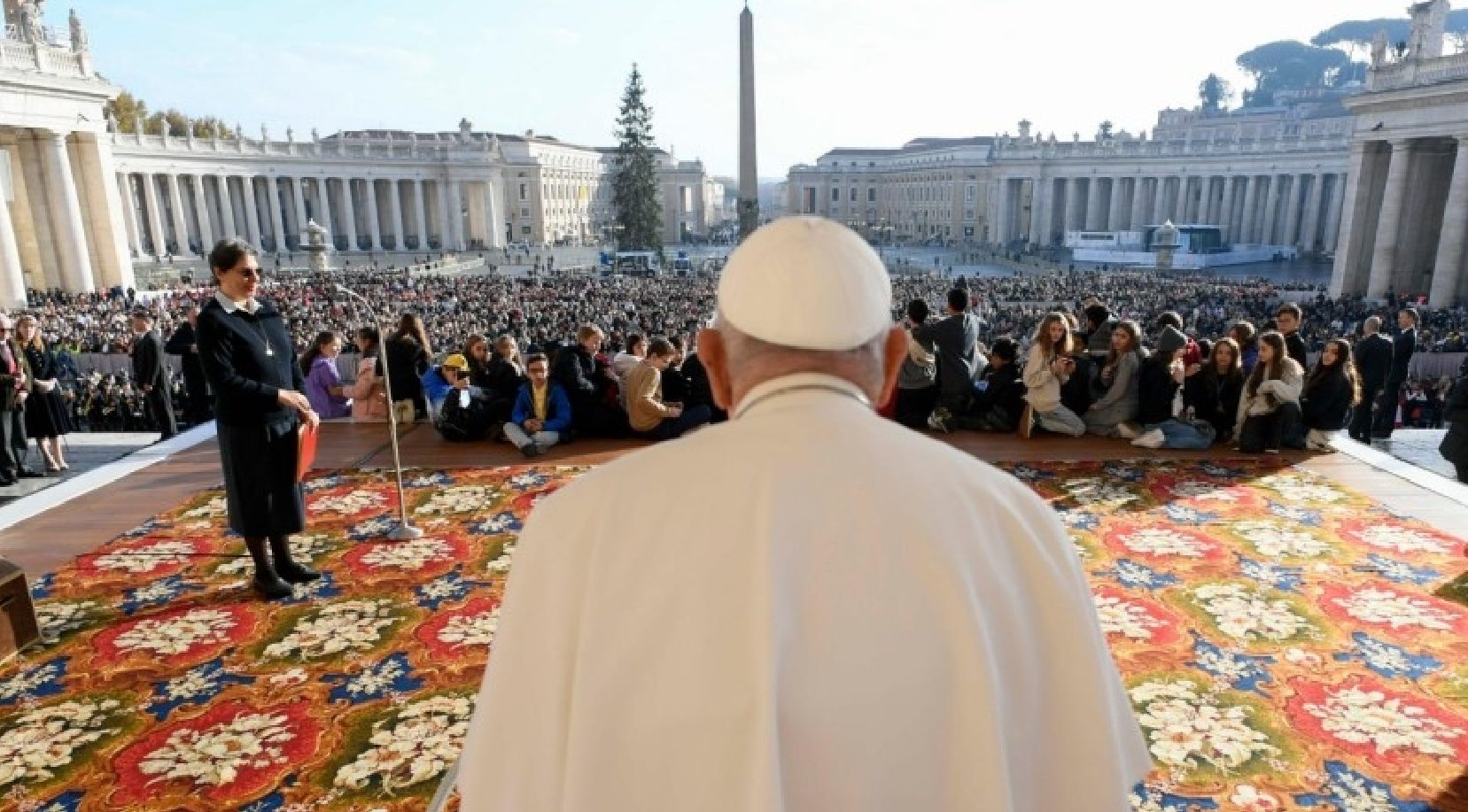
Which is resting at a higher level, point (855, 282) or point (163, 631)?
point (855, 282)

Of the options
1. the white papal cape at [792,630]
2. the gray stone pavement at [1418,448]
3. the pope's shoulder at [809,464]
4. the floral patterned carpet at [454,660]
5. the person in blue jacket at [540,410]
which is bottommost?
the gray stone pavement at [1418,448]

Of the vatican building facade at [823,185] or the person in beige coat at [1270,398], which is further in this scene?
the vatican building facade at [823,185]

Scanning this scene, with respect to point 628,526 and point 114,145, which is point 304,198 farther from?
point 628,526

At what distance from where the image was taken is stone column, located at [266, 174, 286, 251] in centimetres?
5303

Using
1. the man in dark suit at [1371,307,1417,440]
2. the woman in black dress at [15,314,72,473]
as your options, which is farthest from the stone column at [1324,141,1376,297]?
the woman in black dress at [15,314,72,473]

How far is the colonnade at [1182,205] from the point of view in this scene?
51875 mm

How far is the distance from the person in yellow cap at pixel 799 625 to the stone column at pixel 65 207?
32574 mm

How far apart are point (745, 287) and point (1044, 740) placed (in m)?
0.73

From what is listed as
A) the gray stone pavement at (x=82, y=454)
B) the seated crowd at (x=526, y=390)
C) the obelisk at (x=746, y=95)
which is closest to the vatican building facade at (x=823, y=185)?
the gray stone pavement at (x=82, y=454)

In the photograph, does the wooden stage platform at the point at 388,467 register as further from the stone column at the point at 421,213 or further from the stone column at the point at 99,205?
the stone column at the point at 421,213

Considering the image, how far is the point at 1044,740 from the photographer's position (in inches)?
44.3

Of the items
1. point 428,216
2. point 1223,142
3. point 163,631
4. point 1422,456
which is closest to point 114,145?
point 428,216

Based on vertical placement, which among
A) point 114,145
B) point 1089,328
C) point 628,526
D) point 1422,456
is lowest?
point 1422,456

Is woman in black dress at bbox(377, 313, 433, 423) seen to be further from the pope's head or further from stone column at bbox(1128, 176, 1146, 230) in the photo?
stone column at bbox(1128, 176, 1146, 230)
